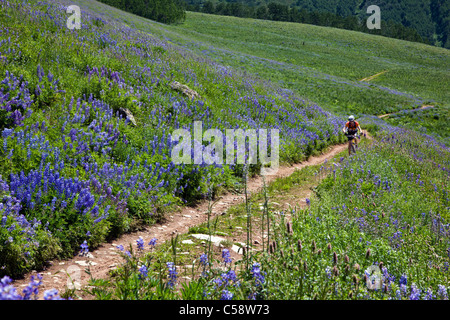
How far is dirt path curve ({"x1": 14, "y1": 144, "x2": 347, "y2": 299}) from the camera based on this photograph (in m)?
3.95

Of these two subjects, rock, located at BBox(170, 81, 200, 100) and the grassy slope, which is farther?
the grassy slope

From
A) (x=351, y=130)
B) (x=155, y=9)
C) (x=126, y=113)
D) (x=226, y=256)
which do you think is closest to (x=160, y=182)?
(x=126, y=113)

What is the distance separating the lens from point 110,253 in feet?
16.1

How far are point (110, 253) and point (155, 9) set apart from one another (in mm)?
78642

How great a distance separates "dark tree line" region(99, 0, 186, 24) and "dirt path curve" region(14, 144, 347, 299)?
237 feet

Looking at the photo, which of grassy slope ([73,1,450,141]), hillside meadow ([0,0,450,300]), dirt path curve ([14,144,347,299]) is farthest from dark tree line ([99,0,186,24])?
dirt path curve ([14,144,347,299])

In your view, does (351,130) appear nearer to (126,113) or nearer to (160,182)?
(126,113)

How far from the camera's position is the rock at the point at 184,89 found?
1199 centimetres

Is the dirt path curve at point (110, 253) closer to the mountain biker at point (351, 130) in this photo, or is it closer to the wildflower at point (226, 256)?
the wildflower at point (226, 256)

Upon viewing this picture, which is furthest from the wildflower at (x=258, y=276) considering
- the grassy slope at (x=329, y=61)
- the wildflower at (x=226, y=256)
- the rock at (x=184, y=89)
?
the grassy slope at (x=329, y=61)

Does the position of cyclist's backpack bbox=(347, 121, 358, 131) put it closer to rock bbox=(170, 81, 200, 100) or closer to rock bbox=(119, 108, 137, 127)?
rock bbox=(170, 81, 200, 100)
